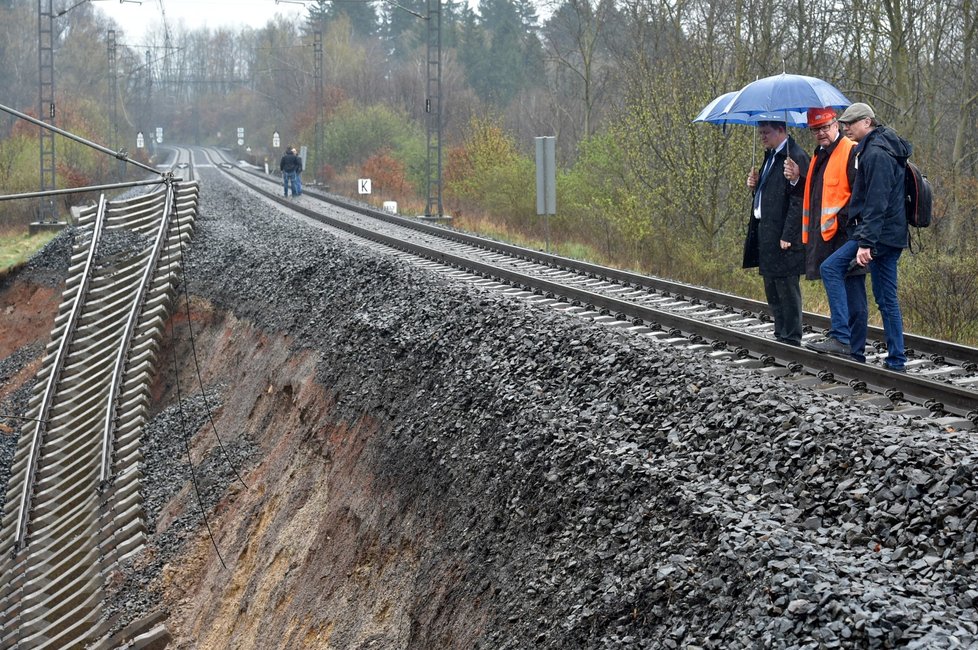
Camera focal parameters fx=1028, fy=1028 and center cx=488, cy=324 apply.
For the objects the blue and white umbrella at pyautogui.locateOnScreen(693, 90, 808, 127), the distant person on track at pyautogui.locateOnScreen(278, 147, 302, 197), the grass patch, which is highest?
the distant person on track at pyautogui.locateOnScreen(278, 147, 302, 197)

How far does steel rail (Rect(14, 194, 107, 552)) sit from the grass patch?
446 centimetres

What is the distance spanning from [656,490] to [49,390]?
14839 millimetres

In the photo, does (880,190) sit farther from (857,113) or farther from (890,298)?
(890,298)

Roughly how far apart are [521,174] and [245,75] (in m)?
149

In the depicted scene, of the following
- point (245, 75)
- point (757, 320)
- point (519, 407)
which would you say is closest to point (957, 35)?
point (757, 320)

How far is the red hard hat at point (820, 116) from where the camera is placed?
→ 8472 mm

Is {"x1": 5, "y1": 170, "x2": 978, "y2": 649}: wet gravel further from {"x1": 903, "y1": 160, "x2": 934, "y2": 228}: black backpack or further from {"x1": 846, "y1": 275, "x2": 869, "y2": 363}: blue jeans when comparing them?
{"x1": 903, "y1": 160, "x2": 934, "y2": 228}: black backpack

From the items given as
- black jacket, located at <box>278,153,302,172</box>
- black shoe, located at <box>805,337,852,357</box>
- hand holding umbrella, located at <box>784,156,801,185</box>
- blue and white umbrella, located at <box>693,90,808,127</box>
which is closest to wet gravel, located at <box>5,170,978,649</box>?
black shoe, located at <box>805,337,852,357</box>

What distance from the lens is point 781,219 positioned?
A: 30.3 feet

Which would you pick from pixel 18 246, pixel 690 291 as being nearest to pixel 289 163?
pixel 18 246

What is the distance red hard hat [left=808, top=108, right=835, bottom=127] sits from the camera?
8.47 meters

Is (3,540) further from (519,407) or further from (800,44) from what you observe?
(800,44)

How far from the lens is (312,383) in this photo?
1233cm

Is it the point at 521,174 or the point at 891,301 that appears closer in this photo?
the point at 891,301
